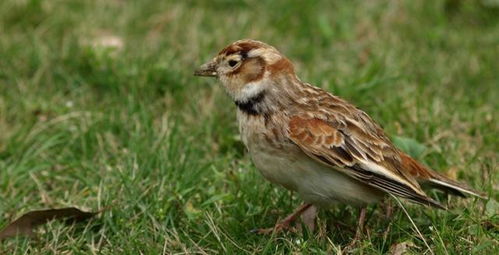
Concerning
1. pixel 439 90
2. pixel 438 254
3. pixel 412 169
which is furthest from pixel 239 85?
pixel 439 90

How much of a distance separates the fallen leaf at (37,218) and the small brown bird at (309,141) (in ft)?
3.85

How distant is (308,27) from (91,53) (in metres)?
2.20

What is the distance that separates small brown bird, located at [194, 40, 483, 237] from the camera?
213 inches

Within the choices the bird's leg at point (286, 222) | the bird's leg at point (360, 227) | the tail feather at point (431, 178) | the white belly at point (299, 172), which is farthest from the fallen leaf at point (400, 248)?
the bird's leg at point (286, 222)

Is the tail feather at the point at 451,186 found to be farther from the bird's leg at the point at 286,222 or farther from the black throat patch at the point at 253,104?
the black throat patch at the point at 253,104

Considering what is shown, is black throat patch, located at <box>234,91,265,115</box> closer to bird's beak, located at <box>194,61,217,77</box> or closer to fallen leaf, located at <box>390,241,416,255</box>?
bird's beak, located at <box>194,61,217,77</box>

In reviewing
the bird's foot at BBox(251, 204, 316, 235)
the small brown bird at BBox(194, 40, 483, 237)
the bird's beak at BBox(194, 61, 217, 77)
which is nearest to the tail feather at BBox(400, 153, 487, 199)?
the small brown bird at BBox(194, 40, 483, 237)

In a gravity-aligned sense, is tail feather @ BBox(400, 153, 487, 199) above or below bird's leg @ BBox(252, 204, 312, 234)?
above

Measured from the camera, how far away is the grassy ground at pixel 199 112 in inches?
226

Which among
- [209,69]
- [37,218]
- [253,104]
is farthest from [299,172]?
[37,218]

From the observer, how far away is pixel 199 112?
7223 mm

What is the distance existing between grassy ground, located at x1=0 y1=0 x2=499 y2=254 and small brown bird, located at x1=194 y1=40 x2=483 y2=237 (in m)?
0.26

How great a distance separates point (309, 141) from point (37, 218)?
5.87 feet

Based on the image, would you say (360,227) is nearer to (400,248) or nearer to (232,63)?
(400,248)
